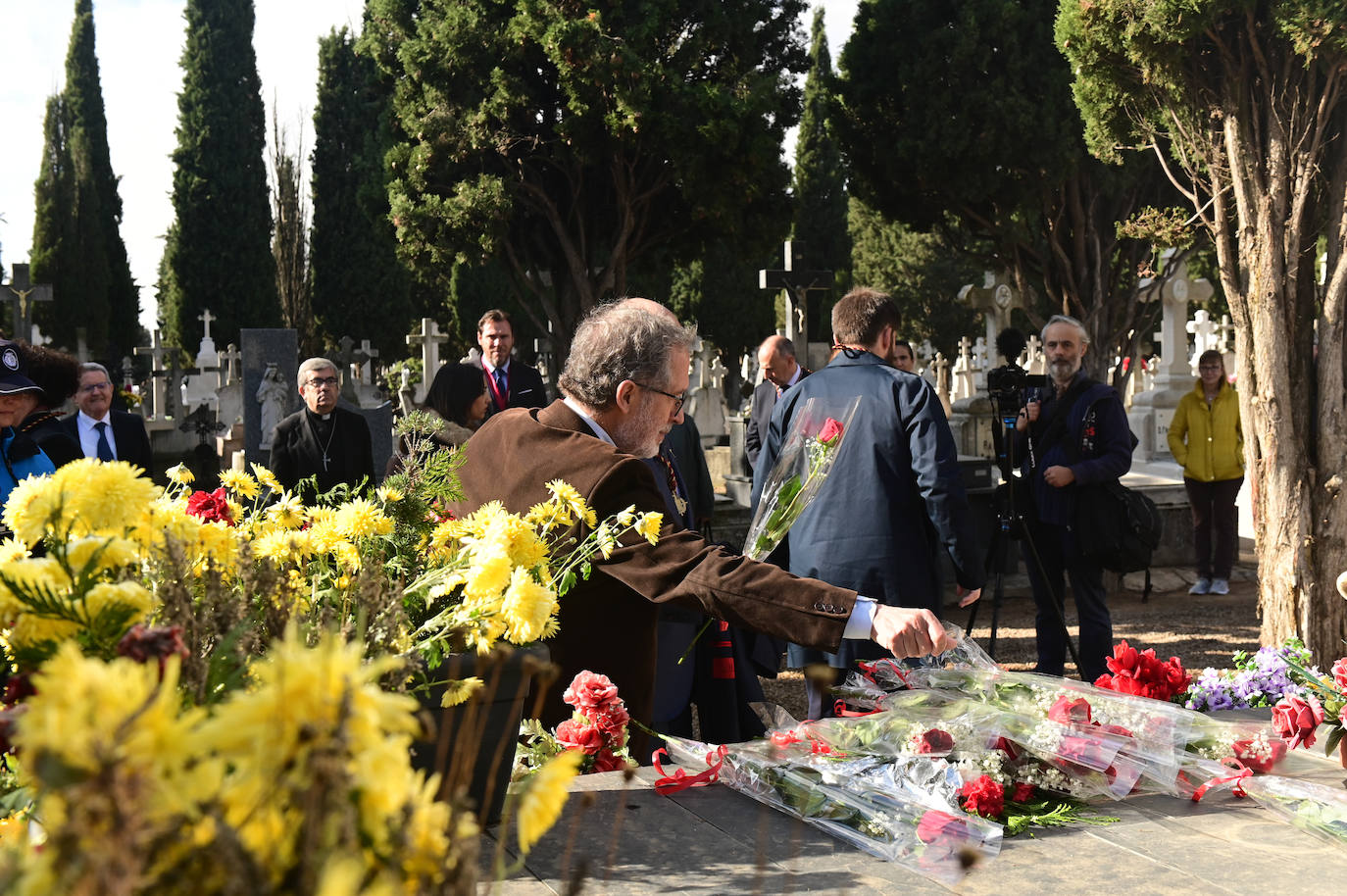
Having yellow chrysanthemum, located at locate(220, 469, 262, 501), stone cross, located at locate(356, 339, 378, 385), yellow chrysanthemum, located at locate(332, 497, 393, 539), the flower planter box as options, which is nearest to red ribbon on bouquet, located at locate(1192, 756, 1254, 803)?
the flower planter box

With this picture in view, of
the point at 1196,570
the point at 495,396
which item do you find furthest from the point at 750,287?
the point at 495,396

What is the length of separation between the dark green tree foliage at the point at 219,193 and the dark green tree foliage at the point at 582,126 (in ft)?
37.0

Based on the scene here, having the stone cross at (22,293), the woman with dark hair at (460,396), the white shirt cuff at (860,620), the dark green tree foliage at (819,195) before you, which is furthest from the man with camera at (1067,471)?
the dark green tree foliage at (819,195)

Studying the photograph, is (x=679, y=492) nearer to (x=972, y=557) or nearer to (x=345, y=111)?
(x=972, y=557)

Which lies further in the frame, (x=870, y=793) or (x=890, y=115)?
(x=890, y=115)

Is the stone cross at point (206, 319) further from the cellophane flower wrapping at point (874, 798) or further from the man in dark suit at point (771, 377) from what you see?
the cellophane flower wrapping at point (874, 798)

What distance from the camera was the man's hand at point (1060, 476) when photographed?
5691mm

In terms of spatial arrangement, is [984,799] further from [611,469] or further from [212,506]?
[212,506]

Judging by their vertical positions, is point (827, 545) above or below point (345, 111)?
below

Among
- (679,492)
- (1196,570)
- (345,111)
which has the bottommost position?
(1196,570)

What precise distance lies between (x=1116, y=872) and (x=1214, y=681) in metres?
1.48

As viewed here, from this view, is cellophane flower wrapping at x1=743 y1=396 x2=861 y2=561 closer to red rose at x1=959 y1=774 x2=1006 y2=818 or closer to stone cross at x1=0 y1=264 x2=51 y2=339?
red rose at x1=959 y1=774 x2=1006 y2=818

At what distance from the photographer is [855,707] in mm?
2760

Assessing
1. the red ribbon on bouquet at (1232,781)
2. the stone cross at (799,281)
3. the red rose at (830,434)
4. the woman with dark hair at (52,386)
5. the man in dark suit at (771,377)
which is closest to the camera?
the red ribbon on bouquet at (1232,781)
